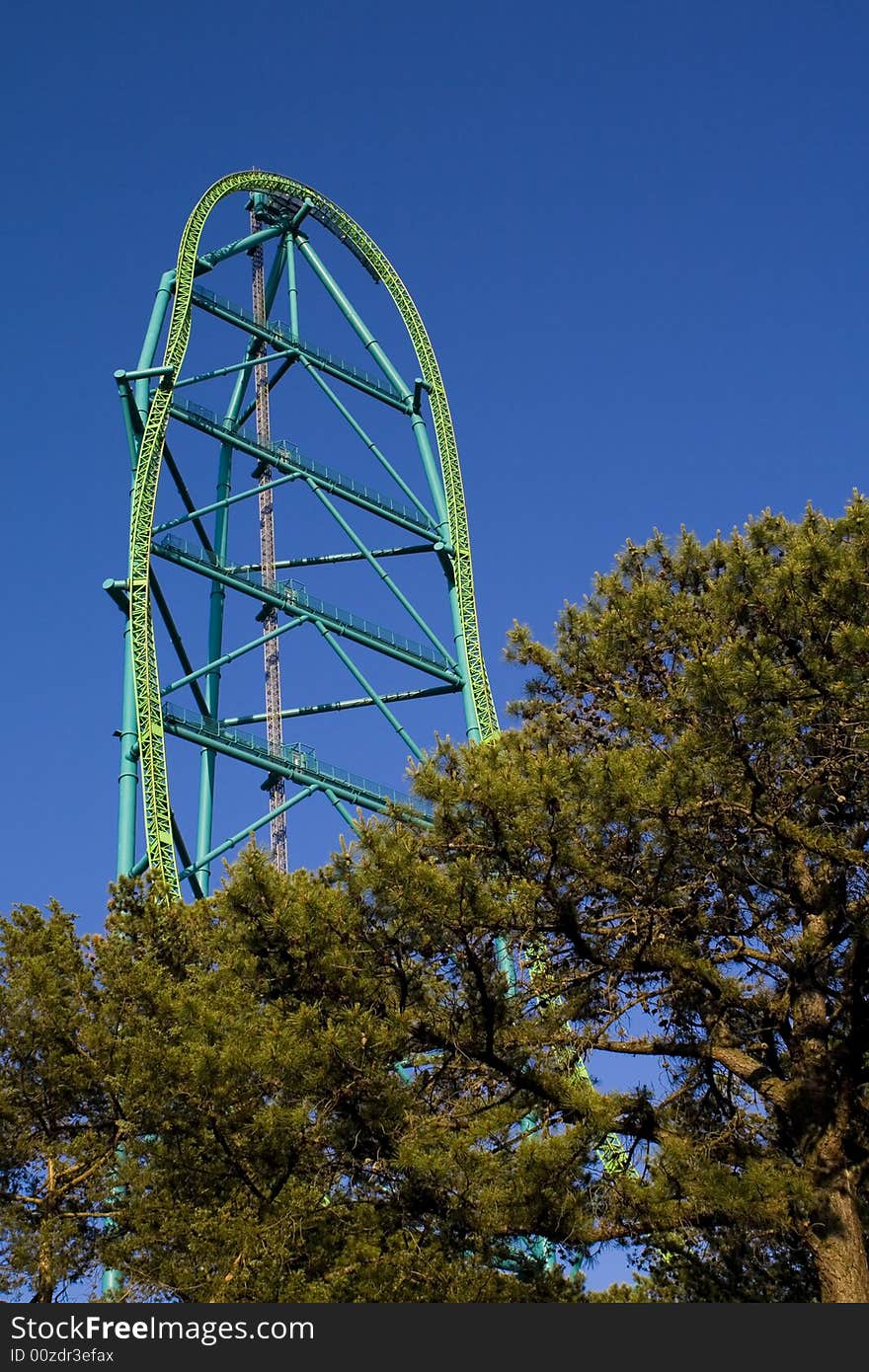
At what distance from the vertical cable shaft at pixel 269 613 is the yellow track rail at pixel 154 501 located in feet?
6.15

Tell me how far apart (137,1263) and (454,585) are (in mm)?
13318

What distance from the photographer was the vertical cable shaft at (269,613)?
60.8 ft

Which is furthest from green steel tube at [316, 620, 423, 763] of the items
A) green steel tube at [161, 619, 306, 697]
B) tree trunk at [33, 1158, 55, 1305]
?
tree trunk at [33, 1158, 55, 1305]

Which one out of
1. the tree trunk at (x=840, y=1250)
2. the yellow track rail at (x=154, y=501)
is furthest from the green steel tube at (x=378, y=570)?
the tree trunk at (x=840, y=1250)

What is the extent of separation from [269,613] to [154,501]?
3142 mm

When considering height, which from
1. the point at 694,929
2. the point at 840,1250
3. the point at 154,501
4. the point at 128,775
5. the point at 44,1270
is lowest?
the point at 840,1250

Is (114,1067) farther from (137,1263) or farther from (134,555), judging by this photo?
(134,555)

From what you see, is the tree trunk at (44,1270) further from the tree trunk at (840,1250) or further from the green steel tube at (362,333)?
the green steel tube at (362,333)

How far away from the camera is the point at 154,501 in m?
17.6

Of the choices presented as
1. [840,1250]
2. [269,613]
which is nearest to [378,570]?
[269,613]

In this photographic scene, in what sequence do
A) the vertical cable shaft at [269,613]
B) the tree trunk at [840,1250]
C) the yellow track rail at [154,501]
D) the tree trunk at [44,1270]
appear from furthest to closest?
the vertical cable shaft at [269,613]
the yellow track rail at [154,501]
the tree trunk at [44,1270]
the tree trunk at [840,1250]

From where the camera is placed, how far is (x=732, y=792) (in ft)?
26.1

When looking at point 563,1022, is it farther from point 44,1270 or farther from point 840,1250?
point 44,1270

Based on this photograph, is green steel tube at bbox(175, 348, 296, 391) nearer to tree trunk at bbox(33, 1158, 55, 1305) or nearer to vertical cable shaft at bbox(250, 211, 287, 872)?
vertical cable shaft at bbox(250, 211, 287, 872)
